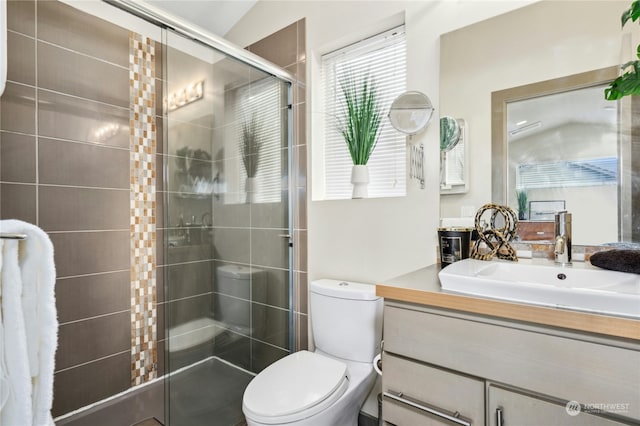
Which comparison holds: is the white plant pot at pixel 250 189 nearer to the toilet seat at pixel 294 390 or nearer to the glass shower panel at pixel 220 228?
the glass shower panel at pixel 220 228

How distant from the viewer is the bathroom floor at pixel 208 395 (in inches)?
60.4

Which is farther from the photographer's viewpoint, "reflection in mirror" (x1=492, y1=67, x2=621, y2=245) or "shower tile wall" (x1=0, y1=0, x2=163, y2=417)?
"shower tile wall" (x1=0, y1=0, x2=163, y2=417)

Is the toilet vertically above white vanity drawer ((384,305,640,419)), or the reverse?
white vanity drawer ((384,305,640,419))

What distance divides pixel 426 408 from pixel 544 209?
2.92ft

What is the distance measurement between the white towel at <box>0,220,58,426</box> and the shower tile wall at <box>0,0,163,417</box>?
137 centimetres

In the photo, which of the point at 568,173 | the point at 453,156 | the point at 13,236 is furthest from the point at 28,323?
the point at 568,173

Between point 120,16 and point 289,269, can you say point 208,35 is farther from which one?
point 289,269

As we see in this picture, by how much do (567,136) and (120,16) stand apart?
2482mm

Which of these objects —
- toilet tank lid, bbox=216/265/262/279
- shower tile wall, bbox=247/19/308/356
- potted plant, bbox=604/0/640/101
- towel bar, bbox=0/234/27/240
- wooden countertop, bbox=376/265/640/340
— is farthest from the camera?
shower tile wall, bbox=247/19/308/356

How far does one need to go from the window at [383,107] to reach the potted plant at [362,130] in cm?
4

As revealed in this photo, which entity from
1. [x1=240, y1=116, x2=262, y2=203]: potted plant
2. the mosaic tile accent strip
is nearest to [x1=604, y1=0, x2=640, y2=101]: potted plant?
[x1=240, y1=116, x2=262, y2=203]: potted plant

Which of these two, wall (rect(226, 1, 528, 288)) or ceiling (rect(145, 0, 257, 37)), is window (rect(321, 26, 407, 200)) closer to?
wall (rect(226, 1, 528, 288))

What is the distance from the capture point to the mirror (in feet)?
3.79

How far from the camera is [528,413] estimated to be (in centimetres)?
80
